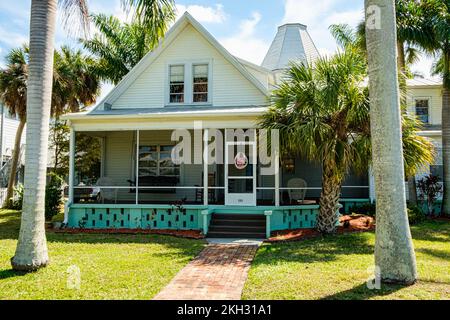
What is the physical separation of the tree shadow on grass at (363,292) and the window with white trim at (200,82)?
10698 millimetres

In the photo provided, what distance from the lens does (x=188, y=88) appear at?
15367 mm

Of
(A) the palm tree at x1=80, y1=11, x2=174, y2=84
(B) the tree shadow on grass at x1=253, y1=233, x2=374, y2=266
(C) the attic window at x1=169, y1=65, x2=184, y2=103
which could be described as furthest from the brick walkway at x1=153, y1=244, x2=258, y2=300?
(A) the palm tree at x1=80, y1=11, x2=174, y2=84

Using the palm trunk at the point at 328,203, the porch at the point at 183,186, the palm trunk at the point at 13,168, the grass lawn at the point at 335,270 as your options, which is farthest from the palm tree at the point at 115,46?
the grass lawn at the point at 335,270

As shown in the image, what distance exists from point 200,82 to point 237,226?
21.1ft

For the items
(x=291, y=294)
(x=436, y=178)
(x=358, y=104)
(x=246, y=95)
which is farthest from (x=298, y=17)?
(x=291, y=294)

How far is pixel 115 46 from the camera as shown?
2338 cm

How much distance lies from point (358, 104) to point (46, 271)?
27.7 ft

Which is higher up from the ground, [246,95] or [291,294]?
[246,95]

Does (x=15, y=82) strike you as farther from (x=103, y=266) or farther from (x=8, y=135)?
(x=103, y=266)

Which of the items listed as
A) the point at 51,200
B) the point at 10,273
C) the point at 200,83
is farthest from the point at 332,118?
the point at 51,200

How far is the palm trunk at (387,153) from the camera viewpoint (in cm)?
634

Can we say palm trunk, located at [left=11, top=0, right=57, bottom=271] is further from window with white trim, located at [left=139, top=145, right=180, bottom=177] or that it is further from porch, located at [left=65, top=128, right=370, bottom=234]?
window with white trim, located at [left=139, top=145, right=180, bottom=177]

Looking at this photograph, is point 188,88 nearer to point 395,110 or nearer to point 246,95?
point 246,95

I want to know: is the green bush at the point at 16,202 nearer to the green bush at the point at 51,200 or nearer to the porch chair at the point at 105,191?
the green bush at the point at 51,200
